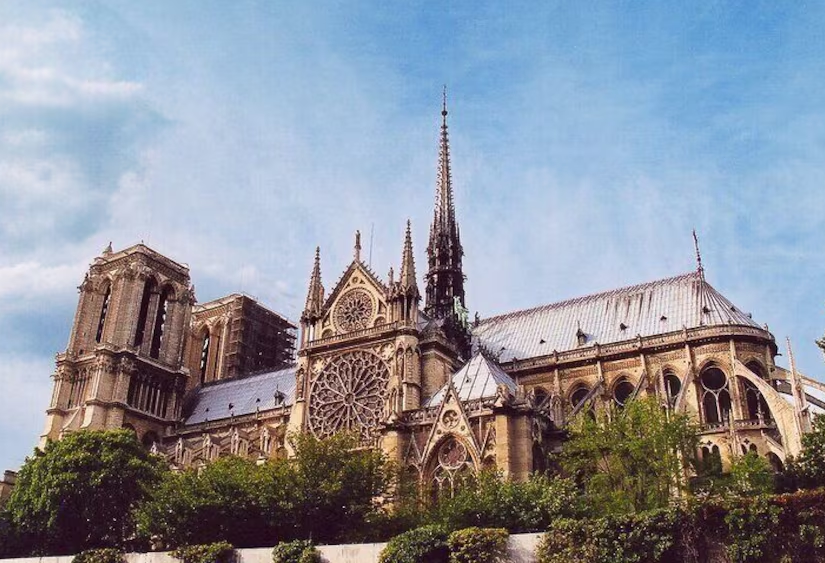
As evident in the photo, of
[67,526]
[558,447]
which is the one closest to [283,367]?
[67,526]

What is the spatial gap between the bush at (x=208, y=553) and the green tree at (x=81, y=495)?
1149 cm

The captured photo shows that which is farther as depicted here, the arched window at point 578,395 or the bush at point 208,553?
the arched window at point 578,395

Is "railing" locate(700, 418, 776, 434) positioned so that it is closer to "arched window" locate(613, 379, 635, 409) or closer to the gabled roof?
"arched window" locate(613, 379, 635, 409)

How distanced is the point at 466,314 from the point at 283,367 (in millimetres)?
17700

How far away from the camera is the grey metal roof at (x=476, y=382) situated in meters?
42.8

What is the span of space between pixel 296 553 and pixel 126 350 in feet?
144

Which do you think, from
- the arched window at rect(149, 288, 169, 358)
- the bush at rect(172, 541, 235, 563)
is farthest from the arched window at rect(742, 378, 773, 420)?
the arched window at rect(149, 288, 169, 358)

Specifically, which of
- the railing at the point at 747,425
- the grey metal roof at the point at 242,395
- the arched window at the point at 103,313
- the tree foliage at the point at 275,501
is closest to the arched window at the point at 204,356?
the grey metal roof at the point at 242,395

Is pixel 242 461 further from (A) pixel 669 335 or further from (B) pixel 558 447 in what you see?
(A) pixel 669 335

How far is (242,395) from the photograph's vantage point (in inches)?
2781

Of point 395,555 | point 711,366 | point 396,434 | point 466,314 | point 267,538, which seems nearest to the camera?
point 395,555

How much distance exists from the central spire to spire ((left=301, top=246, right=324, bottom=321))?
917cm

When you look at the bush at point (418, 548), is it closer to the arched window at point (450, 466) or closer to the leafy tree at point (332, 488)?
the leafy tree at point (332, 488)

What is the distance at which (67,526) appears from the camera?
4394cm
